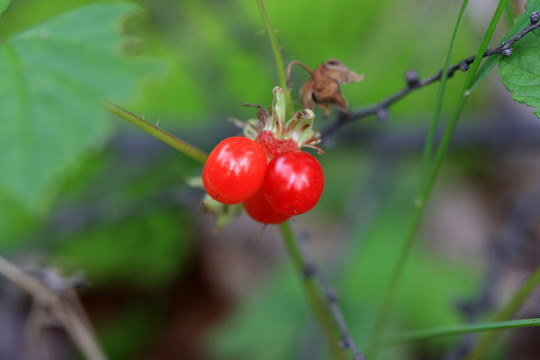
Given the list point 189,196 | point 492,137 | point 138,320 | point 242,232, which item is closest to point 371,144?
point 492,137

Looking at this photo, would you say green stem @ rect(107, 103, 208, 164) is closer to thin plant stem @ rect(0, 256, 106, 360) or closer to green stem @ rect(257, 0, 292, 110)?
Answer: green stem @ rect(257, 0, 292, 110)

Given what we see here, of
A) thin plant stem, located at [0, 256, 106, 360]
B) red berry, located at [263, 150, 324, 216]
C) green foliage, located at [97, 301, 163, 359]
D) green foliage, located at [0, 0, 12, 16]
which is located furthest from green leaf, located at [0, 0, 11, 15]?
green foliage, located at [97, 301, 163, 359]

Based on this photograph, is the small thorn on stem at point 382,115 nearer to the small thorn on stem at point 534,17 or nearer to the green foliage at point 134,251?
the small thorn on stem at point 534,17

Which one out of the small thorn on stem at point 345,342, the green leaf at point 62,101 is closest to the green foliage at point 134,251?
the green leaf at point 62,101

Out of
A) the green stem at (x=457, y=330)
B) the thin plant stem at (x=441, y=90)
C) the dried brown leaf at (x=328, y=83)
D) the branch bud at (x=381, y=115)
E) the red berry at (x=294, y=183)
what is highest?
the branch bud at (x=381, y=115)

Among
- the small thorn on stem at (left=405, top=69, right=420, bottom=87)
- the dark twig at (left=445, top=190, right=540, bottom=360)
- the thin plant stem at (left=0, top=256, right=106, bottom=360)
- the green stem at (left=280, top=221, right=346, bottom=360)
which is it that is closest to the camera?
the small thorn on stem at (left=405, top=69, right=420, bottom=87)

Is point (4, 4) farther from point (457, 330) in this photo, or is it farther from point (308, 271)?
point (457, 330)
